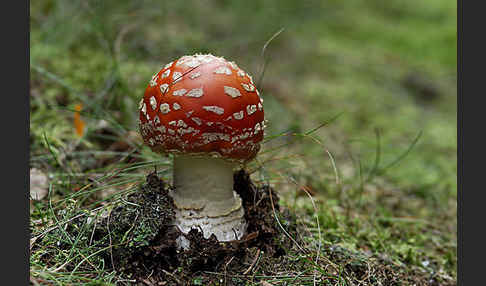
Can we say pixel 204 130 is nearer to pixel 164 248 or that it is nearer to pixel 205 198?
pixel 205 198

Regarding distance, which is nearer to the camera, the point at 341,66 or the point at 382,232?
the point at 382,232

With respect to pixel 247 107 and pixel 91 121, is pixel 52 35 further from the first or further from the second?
pixel 247 107

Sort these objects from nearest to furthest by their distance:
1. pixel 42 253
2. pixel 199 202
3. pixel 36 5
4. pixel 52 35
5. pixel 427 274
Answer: pixel 42 253 → pixel 199 202 → pixel 427 274 → pixel 52 35 → pixel 36 5

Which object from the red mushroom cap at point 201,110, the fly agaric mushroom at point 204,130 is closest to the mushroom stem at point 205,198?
the fly agaric mushroom at point 204,130

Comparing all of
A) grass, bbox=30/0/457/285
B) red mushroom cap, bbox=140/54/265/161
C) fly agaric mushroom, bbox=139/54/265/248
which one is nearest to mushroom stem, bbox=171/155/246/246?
fly agaric mushroom, bbox=139/54/265/248

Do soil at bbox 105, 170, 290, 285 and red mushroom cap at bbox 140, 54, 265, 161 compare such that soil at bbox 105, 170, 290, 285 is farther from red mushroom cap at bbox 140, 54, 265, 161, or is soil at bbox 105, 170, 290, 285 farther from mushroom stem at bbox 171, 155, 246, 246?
red mushroom cap at bbox 140, 54, 265, 161

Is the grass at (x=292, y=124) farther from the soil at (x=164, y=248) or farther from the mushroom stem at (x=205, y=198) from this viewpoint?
the mushroom stem at (x=205, y=198)

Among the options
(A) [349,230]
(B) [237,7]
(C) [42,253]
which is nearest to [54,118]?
(C) [42,253]

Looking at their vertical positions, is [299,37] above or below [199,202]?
above
